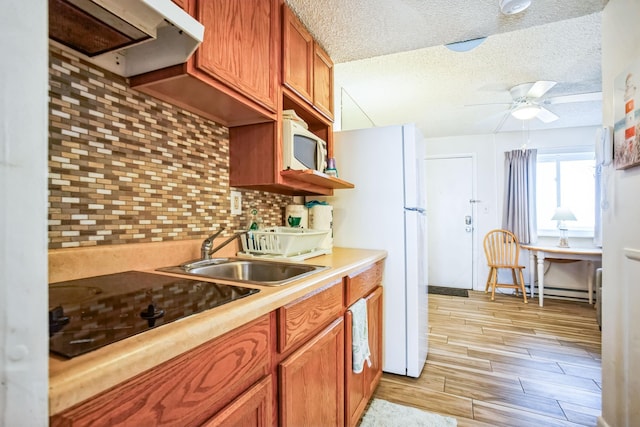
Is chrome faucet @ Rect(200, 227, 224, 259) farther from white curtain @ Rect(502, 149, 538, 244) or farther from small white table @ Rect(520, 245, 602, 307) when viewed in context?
white curtain @ Rect(502, 149, 538, 244)

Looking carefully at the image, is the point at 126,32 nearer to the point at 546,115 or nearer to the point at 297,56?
→ the point at 297,56

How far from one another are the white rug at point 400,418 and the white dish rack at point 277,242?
971 mm

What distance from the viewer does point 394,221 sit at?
2.06m

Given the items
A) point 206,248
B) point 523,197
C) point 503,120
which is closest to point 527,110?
point 503,120

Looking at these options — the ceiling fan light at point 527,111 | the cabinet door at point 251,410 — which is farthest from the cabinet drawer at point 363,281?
the ceiling fan light at point 527,111

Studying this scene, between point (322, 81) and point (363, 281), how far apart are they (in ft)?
4.01

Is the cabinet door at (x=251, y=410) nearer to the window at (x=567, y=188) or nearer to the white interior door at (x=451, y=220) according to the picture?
the white interior door at (x=451, y=220)

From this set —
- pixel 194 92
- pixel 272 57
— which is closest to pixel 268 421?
pixel 194 92

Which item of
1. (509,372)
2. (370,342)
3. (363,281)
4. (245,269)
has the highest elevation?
(245,269)

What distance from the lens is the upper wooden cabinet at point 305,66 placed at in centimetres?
148

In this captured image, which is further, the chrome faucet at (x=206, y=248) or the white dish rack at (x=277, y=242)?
the white dish rack at (x=277, y=242)

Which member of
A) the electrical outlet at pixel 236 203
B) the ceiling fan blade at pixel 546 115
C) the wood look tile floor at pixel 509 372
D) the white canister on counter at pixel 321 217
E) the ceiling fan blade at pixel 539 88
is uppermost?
the ceiling fan blade at pixel 539 88

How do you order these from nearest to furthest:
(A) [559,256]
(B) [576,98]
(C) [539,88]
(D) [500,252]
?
(C) [539,88] → (B) [576,98] → (A) [559,256] → (D) [500,252]

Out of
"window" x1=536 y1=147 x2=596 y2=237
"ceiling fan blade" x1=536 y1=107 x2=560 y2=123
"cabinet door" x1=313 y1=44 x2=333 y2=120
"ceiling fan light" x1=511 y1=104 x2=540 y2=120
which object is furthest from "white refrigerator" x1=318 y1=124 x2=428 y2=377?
"window" x1=536 y1=147 x2=596 y2=237
